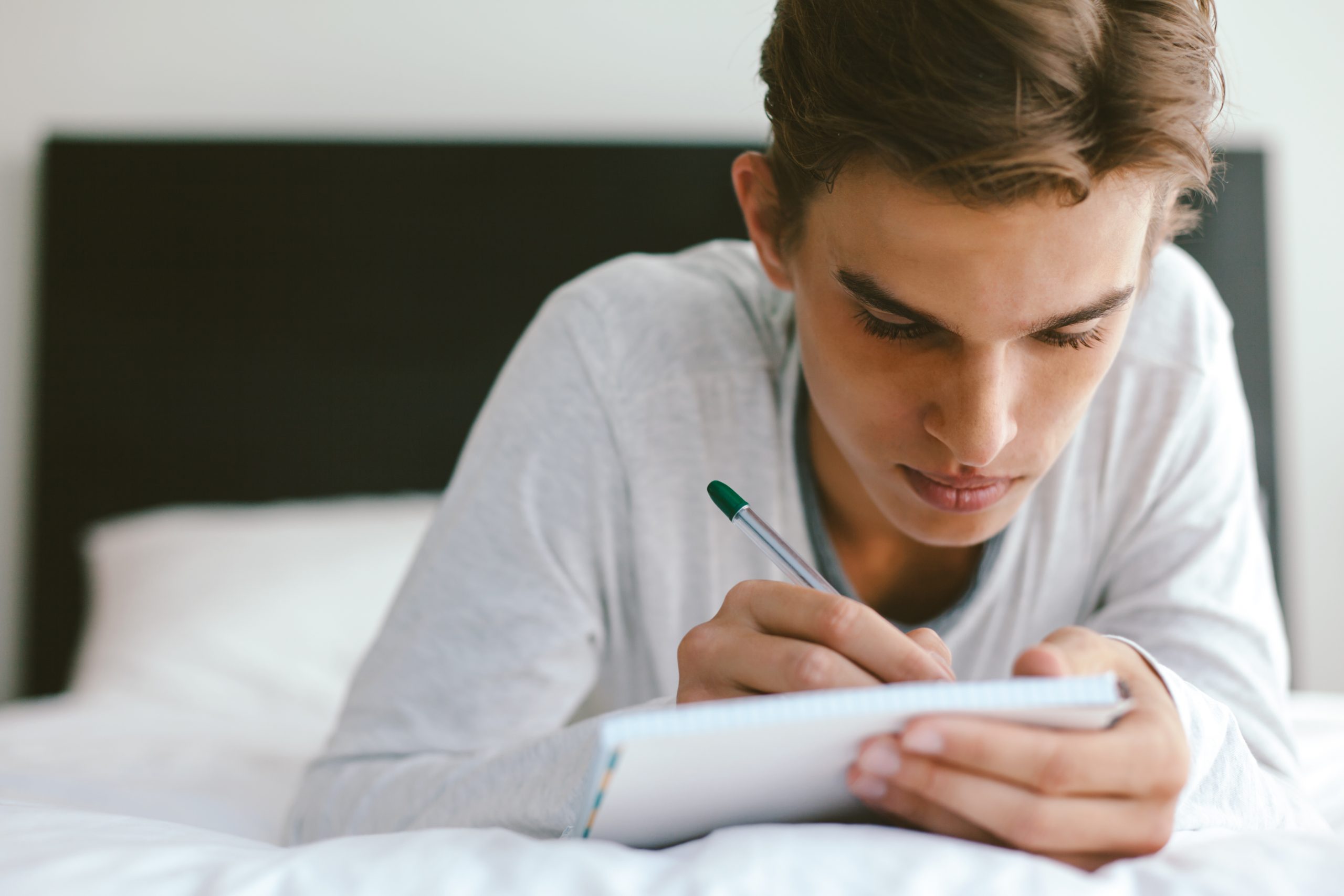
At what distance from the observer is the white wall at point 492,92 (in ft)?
6.73

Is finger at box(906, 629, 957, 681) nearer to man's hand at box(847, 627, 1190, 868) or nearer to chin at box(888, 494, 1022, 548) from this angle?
man's hand at box(847, 627, 1190, 868)

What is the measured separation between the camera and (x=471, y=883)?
454mm

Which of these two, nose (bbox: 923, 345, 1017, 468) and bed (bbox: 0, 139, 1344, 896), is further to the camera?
bed (bbox: 0, 139, 1344, 896)

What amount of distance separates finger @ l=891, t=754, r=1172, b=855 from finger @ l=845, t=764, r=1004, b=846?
1cm

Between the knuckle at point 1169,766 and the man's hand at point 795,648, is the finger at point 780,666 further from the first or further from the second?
the knuckle at point 1169,766

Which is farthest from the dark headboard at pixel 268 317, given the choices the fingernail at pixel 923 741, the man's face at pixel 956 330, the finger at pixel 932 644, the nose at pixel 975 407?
the fingernail at pixel 923 741

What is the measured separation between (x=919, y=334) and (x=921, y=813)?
29 centimetres

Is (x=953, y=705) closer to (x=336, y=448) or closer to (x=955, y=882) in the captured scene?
(x=955, y=882)

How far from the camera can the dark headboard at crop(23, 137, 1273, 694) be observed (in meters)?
1.97

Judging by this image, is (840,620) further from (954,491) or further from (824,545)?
(824,545)

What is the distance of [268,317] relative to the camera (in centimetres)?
198

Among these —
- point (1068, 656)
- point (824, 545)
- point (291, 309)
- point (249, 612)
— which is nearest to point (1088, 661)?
point (1068, 656)

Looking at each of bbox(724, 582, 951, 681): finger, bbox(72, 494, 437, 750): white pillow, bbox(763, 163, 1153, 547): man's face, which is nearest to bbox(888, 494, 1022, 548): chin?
bbox(763, 163, 1153, 547): man's face

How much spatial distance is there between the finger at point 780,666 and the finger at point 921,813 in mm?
45
